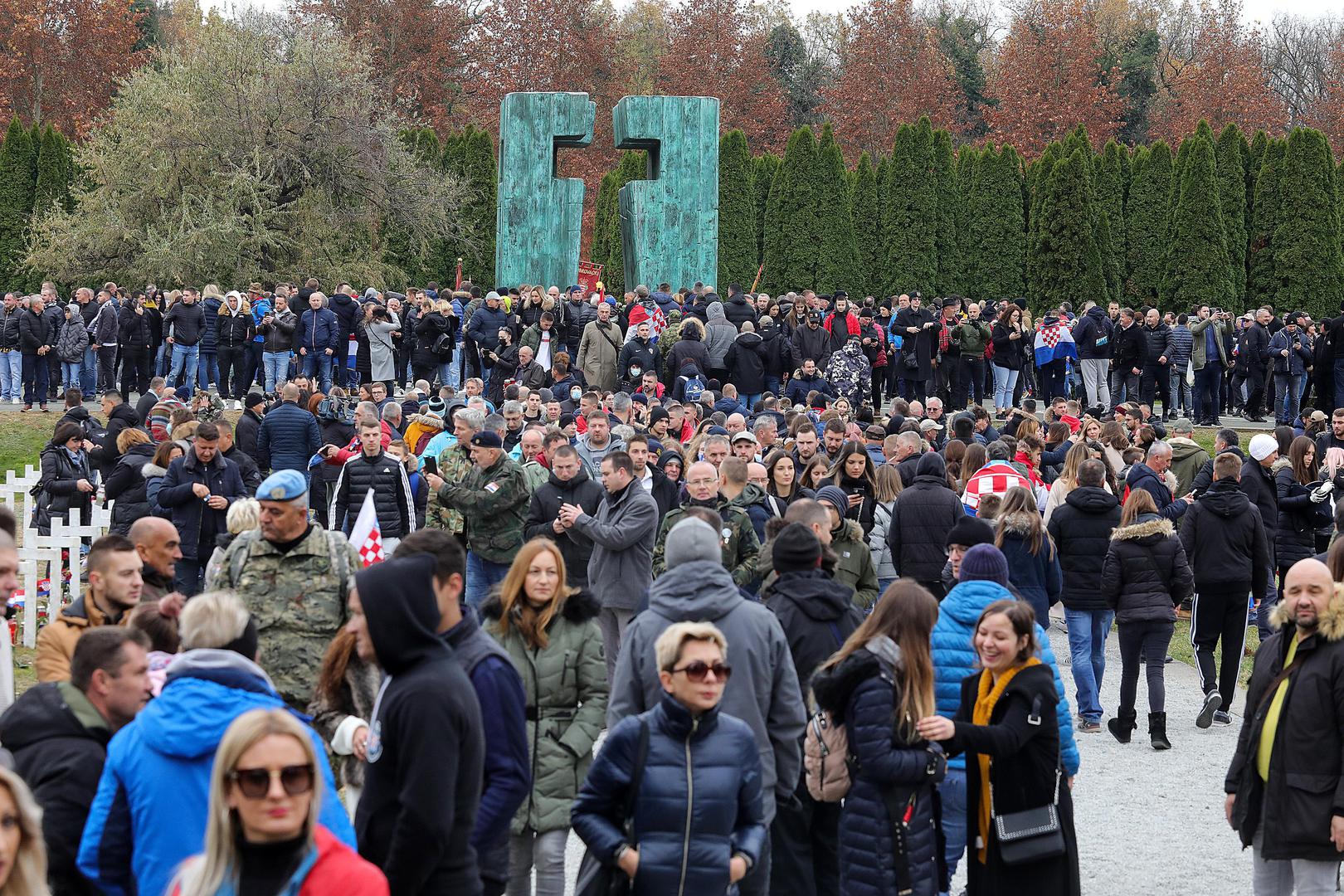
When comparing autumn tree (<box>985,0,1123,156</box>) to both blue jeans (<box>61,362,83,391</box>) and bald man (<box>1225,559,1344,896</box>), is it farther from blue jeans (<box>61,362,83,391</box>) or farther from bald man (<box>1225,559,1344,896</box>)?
bald man (<box>1225,559,1344,896</box>)

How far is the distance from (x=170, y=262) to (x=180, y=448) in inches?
635

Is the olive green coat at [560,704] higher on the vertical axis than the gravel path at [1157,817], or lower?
higher

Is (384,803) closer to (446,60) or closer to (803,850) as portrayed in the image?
(803,850)

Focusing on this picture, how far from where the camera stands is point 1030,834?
570 centimetres

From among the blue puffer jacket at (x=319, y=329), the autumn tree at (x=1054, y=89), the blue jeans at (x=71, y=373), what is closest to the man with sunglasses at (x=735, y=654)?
the blue puffer jacket at (x=319, y=329)

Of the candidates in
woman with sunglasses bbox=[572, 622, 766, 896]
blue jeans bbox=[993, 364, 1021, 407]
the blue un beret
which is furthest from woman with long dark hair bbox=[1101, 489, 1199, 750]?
blue jeans bbox=[993, 364, 1021, 407]

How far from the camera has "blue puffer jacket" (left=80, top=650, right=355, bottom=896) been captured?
404 cm

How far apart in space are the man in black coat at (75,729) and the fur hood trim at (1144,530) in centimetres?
679

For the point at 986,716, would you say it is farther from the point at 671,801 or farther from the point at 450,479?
the point at 450,479

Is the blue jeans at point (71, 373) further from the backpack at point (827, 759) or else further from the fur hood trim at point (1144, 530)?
the backpack at point (827, 759)

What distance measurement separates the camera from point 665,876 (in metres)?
4.73

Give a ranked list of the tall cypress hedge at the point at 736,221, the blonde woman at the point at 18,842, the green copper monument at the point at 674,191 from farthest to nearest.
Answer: the tall cypress hedge at the point at 736,221 → the green copper monument at the point at 674,191 → the blonde woman at the point at 18,842

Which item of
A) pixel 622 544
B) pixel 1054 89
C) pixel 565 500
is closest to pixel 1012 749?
pixel 622 544

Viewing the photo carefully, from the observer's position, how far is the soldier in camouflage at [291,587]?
6.57m
